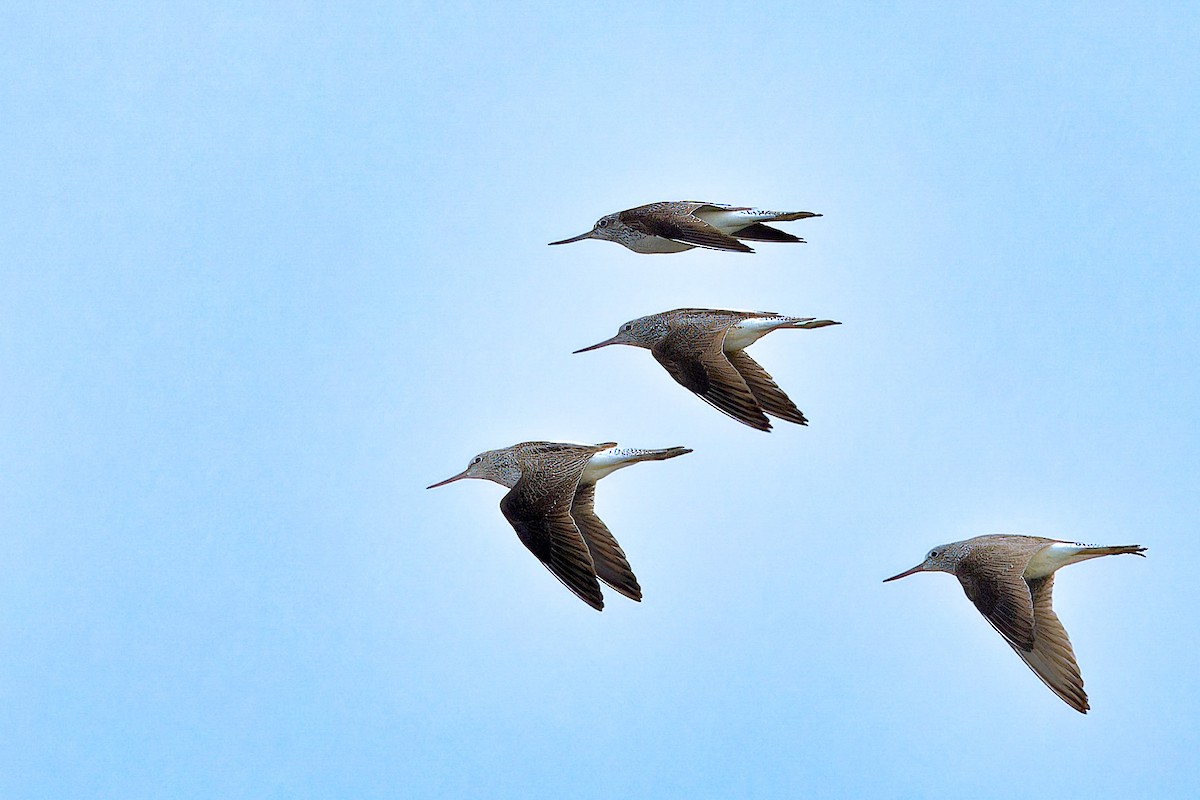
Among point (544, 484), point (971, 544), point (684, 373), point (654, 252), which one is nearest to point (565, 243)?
point (654, 252)

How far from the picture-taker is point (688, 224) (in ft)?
55.9

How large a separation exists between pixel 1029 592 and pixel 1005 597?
10.6 inches

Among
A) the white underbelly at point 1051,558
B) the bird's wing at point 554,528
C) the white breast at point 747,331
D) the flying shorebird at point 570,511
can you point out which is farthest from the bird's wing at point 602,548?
the white underbelly at point 1051,558

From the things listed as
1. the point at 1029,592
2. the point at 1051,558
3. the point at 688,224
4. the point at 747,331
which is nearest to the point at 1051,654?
the point at 1029,592

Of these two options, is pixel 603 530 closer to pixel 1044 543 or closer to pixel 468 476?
pixel 468 476

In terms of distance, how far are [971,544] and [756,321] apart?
2964mm

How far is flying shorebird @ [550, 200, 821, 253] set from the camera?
17062 millimetres

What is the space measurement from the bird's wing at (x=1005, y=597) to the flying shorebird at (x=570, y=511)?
2.88 meters

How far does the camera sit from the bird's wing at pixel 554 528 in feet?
48.1

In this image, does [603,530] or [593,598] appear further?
[603,530]

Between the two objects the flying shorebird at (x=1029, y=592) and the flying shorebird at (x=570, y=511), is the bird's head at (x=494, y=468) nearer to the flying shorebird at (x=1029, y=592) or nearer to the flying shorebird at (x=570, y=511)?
the flying shorebird at (x=570, y=511)

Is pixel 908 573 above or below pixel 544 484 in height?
below

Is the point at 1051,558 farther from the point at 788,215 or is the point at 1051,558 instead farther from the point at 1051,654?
the point at 788,215

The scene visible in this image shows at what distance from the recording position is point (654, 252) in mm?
18422
